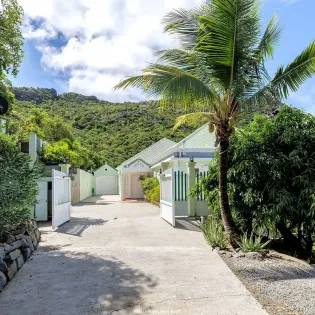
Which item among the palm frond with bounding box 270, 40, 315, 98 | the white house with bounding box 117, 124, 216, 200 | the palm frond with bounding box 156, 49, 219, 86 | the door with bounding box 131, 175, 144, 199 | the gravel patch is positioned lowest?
the gravel patch

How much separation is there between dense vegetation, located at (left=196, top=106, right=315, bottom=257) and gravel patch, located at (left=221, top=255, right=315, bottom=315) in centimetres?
121

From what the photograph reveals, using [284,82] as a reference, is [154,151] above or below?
above

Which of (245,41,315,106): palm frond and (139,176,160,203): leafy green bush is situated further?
(139,176,160,203): leafy green bush

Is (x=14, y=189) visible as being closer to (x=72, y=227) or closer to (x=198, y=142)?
(x=72, y=227)

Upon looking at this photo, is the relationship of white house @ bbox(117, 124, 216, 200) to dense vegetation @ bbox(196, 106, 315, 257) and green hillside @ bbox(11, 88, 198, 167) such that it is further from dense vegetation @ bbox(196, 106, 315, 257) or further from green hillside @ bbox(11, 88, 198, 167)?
green hillside @ bbox(11, 88, 198, 167)

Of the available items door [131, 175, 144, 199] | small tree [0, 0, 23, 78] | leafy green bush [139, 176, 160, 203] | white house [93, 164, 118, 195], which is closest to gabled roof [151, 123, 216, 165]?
leafy green bush [139, 176, 160, 203]

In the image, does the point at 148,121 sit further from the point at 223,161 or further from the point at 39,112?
the point at 223,161

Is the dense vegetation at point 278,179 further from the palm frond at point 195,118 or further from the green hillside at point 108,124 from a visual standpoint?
the green hillside at point 108,124

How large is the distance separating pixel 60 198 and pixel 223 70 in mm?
7452

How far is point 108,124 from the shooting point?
5200 cm

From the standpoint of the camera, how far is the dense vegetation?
24.0 feet

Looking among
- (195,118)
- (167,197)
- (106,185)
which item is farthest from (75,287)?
(106,185)

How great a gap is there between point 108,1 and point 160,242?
6950 mm

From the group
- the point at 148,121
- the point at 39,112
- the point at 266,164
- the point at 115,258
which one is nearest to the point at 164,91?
the point at 266,164
